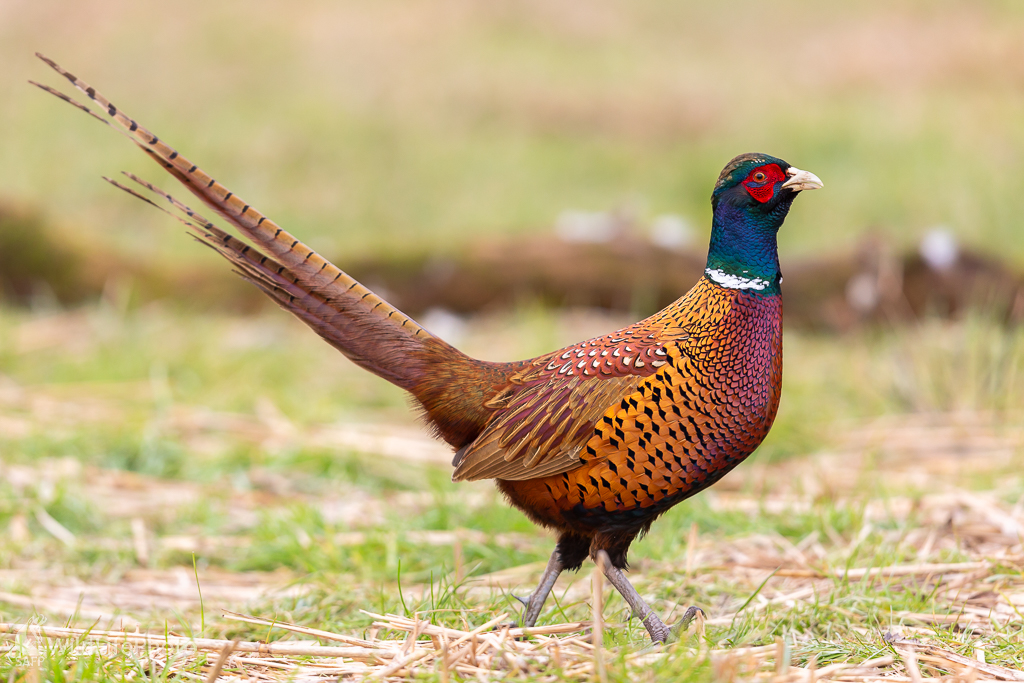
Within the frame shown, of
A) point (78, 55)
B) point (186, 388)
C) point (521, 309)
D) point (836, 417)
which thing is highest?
point (78, 55)

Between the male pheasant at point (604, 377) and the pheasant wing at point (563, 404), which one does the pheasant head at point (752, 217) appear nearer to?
the male pheasant at point (604, 377)

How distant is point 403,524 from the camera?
4082 millimetres

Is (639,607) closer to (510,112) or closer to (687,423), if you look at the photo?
(687,423)

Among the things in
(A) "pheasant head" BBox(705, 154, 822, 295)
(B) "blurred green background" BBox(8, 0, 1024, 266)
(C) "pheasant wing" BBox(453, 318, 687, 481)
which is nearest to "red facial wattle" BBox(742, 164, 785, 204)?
(A) "pheasant head" BBox(705, 154, 822, 295)

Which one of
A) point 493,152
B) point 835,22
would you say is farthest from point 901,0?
point 493,152

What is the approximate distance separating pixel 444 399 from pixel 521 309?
174 inches

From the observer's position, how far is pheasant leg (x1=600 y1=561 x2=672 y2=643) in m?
2.71

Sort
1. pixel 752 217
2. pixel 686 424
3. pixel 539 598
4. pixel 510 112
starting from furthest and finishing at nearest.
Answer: pixel 510 112 < pixel 539 598 < pixel 752 217 < pixel 686 424

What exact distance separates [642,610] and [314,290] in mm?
1355

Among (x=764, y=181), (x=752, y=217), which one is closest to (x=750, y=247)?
(x=752, y=217)

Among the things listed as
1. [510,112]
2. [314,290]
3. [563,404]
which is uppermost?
[510,112]

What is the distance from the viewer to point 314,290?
2943mm

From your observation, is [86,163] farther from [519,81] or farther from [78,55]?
[519,81]

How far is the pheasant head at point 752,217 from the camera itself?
275 cm
